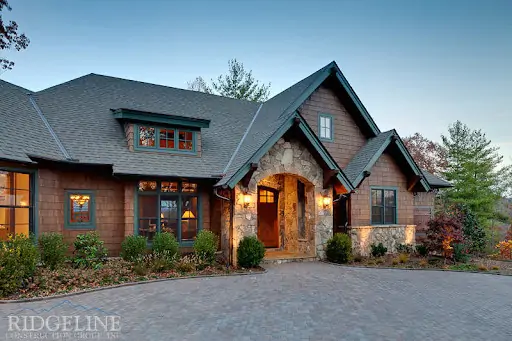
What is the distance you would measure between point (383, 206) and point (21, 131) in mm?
13554

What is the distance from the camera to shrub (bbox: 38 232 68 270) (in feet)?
30.9

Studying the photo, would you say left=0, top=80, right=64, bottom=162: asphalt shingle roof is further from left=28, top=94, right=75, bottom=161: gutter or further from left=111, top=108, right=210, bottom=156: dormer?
left=111, top=108, right=210, bottom=156: dormer

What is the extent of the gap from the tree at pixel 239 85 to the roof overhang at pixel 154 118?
18243mm

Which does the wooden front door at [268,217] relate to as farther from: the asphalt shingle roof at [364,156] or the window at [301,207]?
the asphalt shingle roof at [364,156]

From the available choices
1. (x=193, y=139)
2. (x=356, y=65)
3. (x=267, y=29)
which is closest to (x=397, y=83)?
(x=356, y=65)

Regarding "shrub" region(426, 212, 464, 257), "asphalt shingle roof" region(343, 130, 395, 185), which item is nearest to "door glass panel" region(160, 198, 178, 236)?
"asphalt shingle roof" region(343, 130, 395, 185)

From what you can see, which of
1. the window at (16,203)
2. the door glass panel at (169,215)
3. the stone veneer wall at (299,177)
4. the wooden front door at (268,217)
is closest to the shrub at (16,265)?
the window at (16,203)

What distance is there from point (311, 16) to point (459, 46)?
A: 7.23 metres

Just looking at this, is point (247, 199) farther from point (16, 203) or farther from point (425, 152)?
point (425, 152)

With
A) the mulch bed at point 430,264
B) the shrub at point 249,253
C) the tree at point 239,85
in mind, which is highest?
the tree at point 239,85

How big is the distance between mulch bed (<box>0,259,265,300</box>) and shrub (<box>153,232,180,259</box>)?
929 mm

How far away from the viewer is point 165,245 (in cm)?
1111

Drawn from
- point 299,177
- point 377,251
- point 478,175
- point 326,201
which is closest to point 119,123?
point 299,177

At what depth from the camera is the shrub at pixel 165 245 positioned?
36.4 ft
